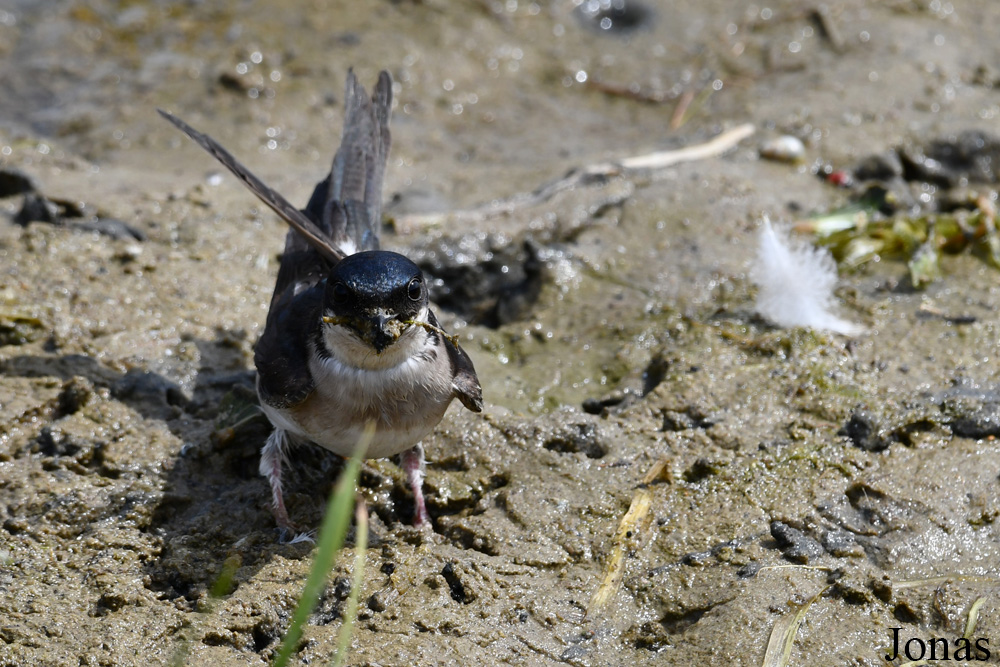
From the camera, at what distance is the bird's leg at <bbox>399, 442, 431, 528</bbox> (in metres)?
3.58

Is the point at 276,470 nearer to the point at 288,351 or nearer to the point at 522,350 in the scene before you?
the point at 288,351

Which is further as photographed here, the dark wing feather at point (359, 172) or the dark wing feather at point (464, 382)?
the dark wing feather at point (359, 172)

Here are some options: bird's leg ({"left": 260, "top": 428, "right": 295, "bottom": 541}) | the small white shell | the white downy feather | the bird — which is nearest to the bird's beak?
the bird

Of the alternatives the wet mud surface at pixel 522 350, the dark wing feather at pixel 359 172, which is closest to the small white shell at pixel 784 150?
the wet mud surface at pixel 522 350

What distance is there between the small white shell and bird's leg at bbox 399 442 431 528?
122 inches

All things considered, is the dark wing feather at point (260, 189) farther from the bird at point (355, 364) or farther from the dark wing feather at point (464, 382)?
the dark wing feather at point (464, 382)

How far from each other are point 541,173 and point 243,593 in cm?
348

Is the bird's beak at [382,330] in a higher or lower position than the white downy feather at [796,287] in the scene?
higher

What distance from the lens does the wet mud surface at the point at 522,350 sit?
3.12 m

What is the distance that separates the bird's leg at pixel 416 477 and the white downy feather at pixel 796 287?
1.81m

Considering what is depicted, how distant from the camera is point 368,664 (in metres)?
2.88

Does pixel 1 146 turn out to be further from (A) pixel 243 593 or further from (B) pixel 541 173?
(A) pixel 243 593

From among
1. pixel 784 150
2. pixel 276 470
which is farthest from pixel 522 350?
pixel 784 150

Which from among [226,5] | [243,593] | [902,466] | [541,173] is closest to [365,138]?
[541,173]
